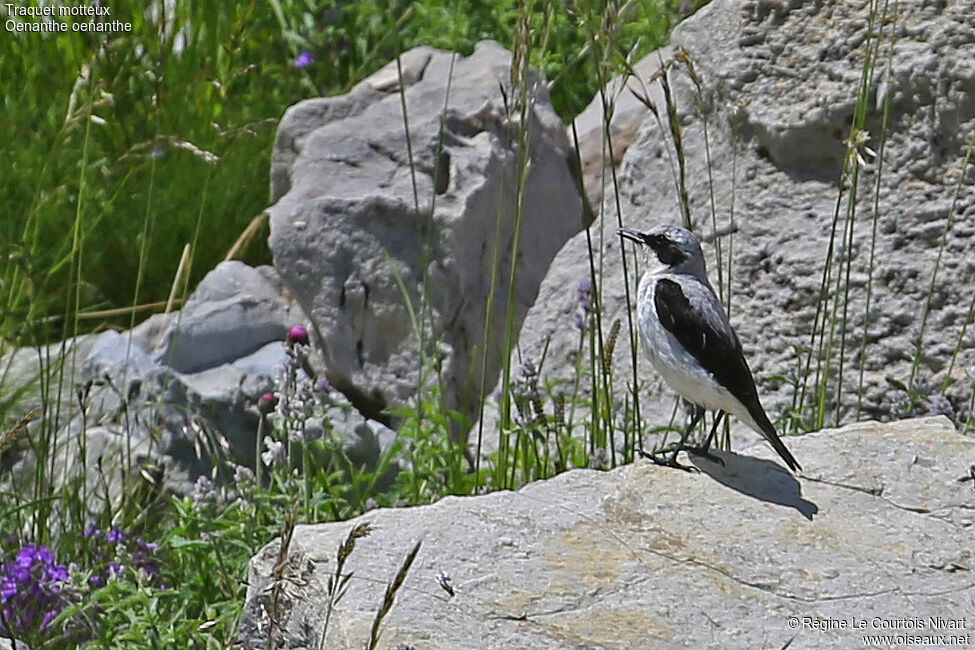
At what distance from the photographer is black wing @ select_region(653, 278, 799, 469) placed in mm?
3332

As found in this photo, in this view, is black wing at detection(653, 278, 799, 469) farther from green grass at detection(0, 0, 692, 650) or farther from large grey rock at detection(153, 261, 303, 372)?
large grey rock at detection(153, 261, 303, 372)

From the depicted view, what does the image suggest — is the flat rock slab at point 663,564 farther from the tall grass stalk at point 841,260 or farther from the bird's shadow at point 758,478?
the tall grass stalk at point 841,260

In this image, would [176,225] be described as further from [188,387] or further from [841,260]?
[841,260]

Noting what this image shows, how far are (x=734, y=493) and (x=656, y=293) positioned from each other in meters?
0.56

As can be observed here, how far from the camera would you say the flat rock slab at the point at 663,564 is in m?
2.61

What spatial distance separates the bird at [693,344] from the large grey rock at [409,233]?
1.21 meters

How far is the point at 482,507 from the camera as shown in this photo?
117 inches

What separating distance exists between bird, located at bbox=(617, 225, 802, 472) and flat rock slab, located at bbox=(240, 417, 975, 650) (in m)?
0.16

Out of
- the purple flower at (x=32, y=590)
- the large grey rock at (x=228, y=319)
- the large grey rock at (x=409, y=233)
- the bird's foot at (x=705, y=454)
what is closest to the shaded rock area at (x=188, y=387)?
the large grey rock at (x=228, y=319)

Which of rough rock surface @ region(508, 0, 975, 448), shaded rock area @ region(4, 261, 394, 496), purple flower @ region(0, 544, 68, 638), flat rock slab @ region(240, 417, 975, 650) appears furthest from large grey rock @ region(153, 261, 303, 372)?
flat rock slab @ region(240, 417, 975, 650)

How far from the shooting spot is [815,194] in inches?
176

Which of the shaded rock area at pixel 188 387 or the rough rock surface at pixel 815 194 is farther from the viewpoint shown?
the shaded rock area at pixel 188 387

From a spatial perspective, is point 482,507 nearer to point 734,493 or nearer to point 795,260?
point 734,493

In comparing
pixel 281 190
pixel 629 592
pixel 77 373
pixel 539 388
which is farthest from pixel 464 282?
pixel 629 592
